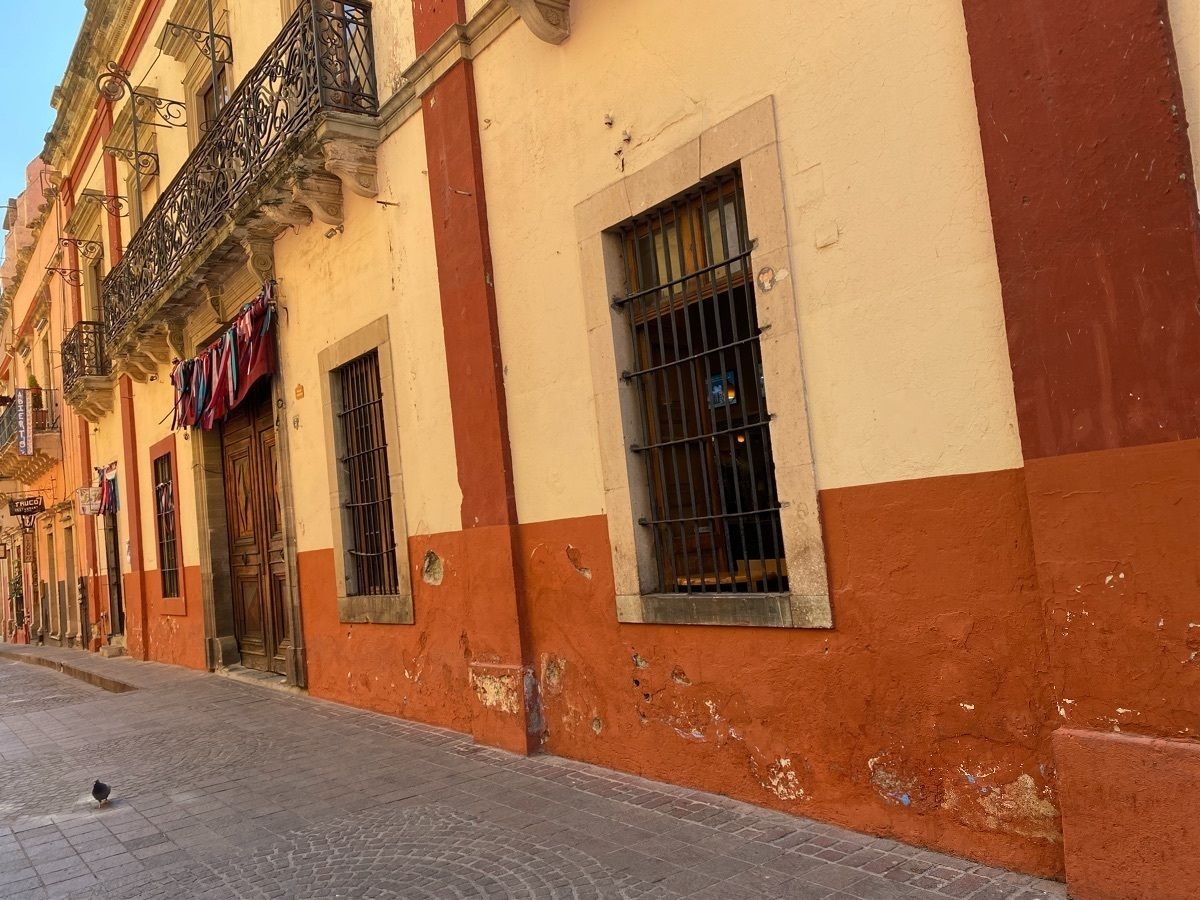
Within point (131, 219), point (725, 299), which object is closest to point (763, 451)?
point (725, 299)

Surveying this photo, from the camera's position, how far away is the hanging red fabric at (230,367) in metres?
9.88

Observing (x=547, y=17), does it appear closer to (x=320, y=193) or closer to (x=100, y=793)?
(x=320, y=193)

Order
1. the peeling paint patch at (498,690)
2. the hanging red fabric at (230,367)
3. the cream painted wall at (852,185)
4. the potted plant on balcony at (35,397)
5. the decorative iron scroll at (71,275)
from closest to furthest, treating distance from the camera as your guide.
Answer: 1. the cream painted wall at (852,185)
2. the peeling paint patch at (498,690)
3. the hanging red fabric at (230,367)
4. the decorative iron scroll at (71,275)
5. the potted plant on balcony at (35,397)

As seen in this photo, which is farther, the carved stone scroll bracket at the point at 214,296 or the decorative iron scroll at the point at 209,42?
the carved stone scroll bracket at the point at 214,296

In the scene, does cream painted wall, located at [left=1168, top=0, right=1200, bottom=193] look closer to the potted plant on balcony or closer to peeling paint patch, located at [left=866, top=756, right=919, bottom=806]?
peeling paint patch, located at [left=866, top=756, right=919, bottom=806]

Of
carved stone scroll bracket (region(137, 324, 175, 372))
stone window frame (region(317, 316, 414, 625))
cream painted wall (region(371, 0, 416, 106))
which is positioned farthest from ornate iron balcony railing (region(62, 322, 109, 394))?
cream painted wall (region(371, 0, 416, 106))

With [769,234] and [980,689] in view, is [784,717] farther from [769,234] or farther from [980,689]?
[769,234]

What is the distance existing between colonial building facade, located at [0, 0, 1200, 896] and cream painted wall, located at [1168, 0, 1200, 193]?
12 mm

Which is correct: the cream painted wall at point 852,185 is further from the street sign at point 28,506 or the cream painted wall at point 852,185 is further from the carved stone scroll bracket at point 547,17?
the street sign at point 28,506

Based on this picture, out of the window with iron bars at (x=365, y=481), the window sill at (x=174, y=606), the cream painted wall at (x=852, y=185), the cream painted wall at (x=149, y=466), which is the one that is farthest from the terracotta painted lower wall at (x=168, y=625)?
the cream painted wall at (x=852, y=185)

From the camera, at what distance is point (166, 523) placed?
48.4 ft

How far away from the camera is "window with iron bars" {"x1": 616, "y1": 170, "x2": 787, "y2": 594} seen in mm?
4730

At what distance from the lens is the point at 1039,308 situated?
3340 millimetres

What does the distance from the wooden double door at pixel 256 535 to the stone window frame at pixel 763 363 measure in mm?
5918
